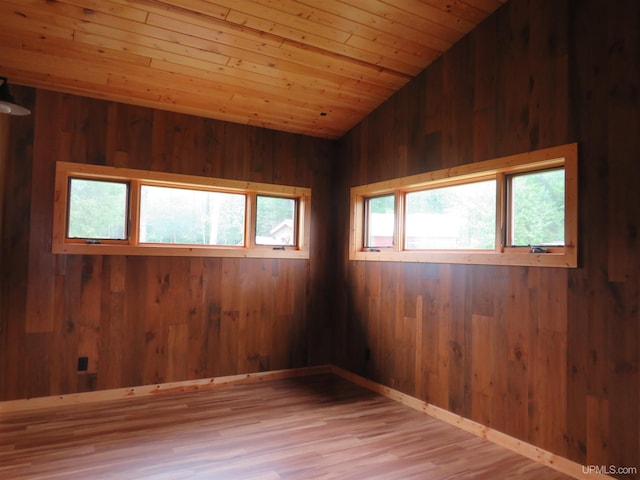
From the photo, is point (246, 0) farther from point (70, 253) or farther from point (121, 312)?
point (121, 312)

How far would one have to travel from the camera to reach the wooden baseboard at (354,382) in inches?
102

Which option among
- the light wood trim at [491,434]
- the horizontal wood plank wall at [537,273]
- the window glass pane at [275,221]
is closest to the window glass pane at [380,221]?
the horizontal wood plank wall at [537,273]

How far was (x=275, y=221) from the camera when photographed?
452cm

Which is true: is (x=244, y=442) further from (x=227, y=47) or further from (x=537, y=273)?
(x=227, y=47)

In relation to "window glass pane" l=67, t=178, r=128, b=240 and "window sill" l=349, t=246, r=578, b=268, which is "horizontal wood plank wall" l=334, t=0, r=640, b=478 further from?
"window glass pane" l=67, t=178, r=128, b=240

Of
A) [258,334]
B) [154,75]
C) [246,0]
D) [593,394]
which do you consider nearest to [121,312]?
[258,334]

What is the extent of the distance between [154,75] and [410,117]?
7.32 feet

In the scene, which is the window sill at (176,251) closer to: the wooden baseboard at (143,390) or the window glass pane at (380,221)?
the window glass pane at (380,221)

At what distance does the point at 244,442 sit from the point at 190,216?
2.17m

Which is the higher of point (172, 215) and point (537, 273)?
point (172, 215)

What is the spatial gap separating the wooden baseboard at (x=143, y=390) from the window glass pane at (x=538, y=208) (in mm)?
2682

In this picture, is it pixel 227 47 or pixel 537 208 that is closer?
pixel 537 208

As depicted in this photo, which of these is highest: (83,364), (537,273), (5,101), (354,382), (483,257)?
(5,101)

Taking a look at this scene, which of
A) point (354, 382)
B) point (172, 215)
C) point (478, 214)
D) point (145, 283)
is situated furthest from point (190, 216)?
point (478, 214)
